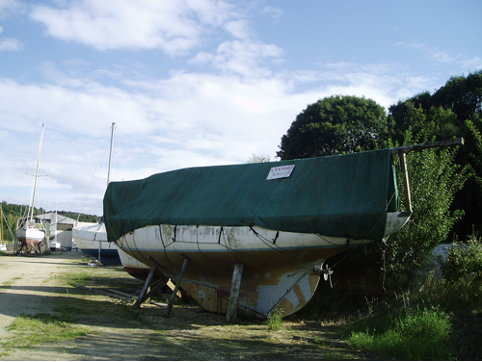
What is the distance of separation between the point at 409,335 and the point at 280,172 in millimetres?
5161

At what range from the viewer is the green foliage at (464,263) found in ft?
28.3

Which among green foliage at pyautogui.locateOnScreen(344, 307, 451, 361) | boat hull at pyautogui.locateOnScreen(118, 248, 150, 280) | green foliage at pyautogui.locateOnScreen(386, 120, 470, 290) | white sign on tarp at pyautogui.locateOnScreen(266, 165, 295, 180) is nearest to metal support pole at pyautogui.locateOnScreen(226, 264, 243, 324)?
white sign on tarp at pyautogui.locateOnScreen(266, 165, 295, 180)

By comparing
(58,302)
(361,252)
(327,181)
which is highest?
(327,181)

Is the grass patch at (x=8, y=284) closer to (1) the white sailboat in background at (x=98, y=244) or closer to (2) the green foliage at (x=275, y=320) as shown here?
(1) the white sailboat in background at (x=98, y=244)

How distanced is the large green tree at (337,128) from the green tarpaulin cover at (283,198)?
35.5 ft

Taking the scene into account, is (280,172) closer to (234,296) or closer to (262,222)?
(262,222)

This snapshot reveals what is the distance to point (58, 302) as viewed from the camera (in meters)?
12.3

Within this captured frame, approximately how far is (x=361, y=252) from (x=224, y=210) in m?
4.22

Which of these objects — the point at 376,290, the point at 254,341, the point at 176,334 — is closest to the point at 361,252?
the point at 376,290

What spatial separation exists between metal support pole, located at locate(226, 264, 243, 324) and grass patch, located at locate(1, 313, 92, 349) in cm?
343

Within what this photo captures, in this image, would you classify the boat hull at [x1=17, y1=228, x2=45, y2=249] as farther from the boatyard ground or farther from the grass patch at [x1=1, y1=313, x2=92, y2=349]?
the grass patch at [x1=1, y1=313, x2=92, y2=349]

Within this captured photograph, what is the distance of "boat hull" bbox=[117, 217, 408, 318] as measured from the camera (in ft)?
31.0

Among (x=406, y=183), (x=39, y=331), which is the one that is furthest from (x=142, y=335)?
(x=406, y=183)

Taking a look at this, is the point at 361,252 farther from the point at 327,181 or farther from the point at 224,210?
the point at 224,210
